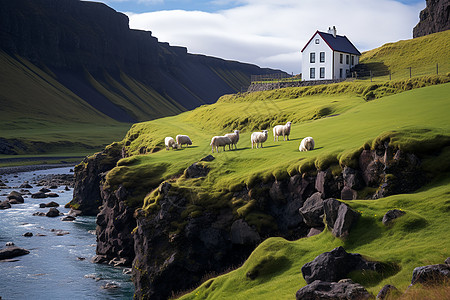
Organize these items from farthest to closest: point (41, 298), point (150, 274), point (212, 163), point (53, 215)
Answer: point (53, 215) < point (212, 163) < point (41, 298) < point (150, 274)

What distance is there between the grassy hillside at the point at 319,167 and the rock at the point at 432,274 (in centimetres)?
159

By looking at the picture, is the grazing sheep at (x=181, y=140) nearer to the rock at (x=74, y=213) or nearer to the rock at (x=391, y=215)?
the rock at (x=74, y=213)

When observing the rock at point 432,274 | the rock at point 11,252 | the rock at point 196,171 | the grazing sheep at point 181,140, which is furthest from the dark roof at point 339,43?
the rock at point 432,274

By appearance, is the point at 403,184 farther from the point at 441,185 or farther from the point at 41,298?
the point at 41,298

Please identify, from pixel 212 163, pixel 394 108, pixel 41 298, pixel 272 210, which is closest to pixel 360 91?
pixel 394 108

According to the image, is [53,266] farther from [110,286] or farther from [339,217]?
[339,217]

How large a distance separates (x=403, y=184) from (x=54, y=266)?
36244 millimetres

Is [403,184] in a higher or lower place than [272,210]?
higher

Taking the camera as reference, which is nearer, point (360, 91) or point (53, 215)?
point (53, 215)

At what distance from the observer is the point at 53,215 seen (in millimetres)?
74062

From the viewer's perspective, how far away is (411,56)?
114 metres

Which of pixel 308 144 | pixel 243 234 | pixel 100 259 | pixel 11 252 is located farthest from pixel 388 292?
pixel 11 252

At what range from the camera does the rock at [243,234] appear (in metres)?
35.7

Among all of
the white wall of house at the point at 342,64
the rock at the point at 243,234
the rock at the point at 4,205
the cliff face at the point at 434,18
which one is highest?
the cliff face at the point at 434,18
